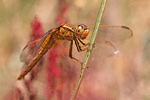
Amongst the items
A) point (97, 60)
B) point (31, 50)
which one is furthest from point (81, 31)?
point (97, 60)

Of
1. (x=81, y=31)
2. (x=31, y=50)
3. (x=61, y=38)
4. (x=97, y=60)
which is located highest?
(x=81, y=31)

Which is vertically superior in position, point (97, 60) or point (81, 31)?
point (81, 31)

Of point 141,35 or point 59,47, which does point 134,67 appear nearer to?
point 141,35

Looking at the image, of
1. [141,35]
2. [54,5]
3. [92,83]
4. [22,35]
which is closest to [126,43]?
[141,35]

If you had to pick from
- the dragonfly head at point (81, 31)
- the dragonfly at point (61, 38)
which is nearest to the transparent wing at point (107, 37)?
the dragonfly at point (61, 38)

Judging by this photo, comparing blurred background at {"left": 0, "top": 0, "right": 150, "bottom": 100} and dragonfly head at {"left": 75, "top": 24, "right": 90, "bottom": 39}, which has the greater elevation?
dragonfly head at {"left": 75, "top": 24, "right": 90, "bottom": 39}

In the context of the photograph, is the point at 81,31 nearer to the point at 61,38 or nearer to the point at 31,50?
the point at 61,38

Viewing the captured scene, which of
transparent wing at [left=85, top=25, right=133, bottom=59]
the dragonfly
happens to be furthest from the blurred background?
transparent wing at [left=85, top=25, right=133, bottom=59]

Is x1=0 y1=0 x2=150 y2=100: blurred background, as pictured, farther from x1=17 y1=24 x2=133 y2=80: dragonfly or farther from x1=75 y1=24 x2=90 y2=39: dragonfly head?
x1=75 y1=24 x2=90 y2=39: dragonfly head
